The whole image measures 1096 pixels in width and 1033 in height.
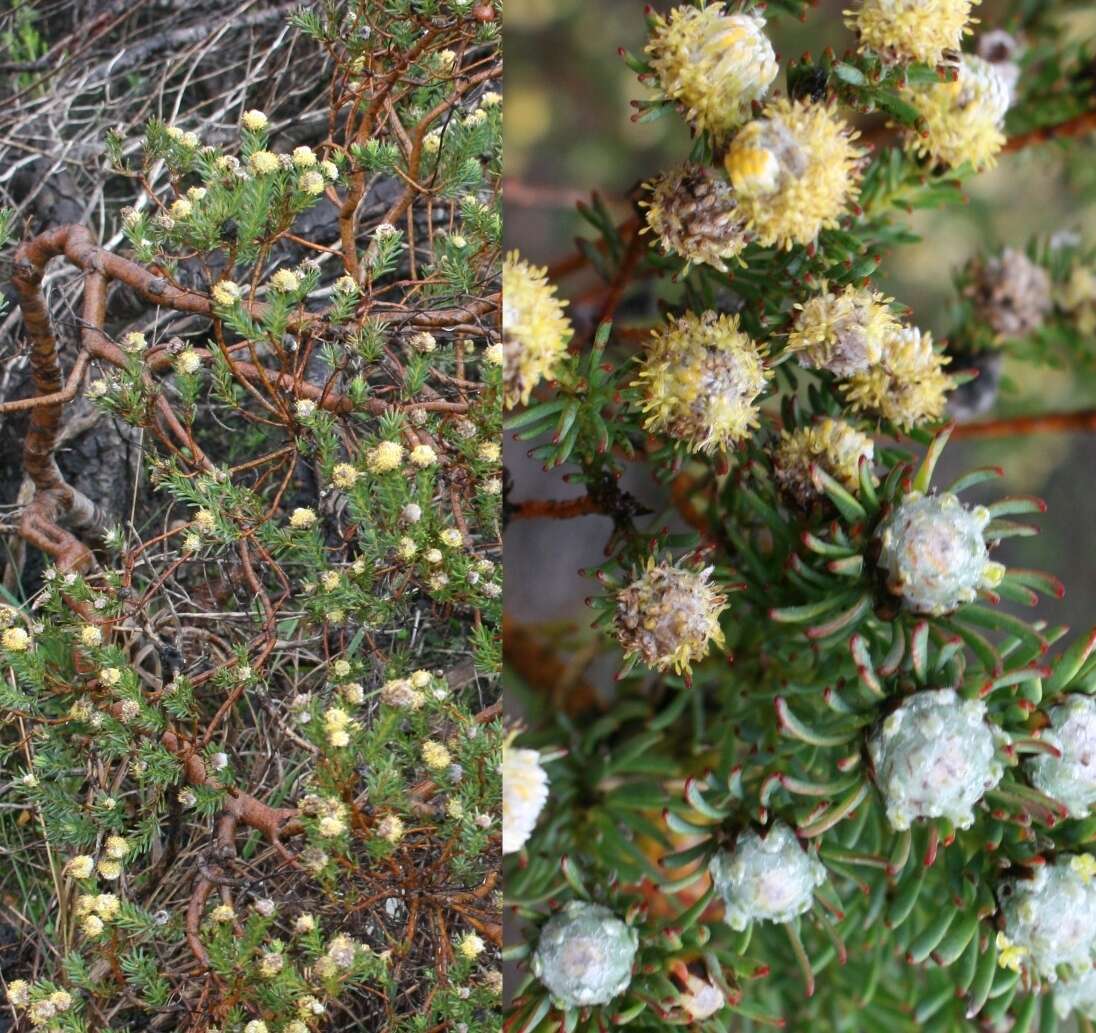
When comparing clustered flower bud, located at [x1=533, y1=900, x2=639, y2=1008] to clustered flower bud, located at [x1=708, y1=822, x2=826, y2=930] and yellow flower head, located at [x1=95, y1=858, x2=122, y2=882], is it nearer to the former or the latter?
clustered flower bud, located at [x1=708, y1=822, x2=826, y2=930]

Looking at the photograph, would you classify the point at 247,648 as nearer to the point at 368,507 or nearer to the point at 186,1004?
the point at 368,507

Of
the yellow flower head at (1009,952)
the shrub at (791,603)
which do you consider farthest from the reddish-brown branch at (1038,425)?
the yellow flower head at (1009,952)

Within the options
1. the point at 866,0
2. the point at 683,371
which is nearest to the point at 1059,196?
the point at 866,0

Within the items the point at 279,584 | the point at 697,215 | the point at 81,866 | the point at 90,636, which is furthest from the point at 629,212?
the point at 81,866

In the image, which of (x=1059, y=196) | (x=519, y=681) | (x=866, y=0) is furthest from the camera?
(x=1059, y=196)

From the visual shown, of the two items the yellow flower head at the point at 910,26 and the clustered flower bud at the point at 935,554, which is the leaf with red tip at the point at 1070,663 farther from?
the yellow flower head at the point at 910,26

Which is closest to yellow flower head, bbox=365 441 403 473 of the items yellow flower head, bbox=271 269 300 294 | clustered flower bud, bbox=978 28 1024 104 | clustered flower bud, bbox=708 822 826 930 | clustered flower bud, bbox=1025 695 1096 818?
yellow flower head, bbox=271 269 300 294
